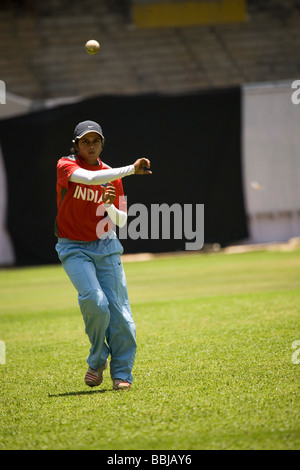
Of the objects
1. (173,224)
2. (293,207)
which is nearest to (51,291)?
(173,224)

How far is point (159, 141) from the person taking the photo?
19.2 m

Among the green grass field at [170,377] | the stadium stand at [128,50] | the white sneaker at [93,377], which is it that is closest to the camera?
the green grass field at [170,377]

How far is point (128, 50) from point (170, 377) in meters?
20.7

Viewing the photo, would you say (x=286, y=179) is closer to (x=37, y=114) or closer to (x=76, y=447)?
(x=37, y=114)

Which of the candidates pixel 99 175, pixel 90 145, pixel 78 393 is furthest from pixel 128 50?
pixel 78 393

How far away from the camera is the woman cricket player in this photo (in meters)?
4.93

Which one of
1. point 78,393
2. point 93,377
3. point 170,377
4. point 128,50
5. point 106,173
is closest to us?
point 106,173

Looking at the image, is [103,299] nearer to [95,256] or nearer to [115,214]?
[95,256]

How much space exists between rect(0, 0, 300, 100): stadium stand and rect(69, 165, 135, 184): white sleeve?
60.9 ft

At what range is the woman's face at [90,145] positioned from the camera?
199 inches

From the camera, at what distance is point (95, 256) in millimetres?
5066

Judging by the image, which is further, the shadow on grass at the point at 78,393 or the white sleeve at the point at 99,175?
the shadow on grass at the point at 78,393

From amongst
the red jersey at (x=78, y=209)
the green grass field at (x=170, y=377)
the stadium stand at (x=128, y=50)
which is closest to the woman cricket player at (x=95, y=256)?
the red jersey at (x=78, y=209)

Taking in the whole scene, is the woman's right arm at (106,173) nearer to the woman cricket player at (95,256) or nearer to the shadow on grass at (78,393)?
the woman cricket player at (95,256)
